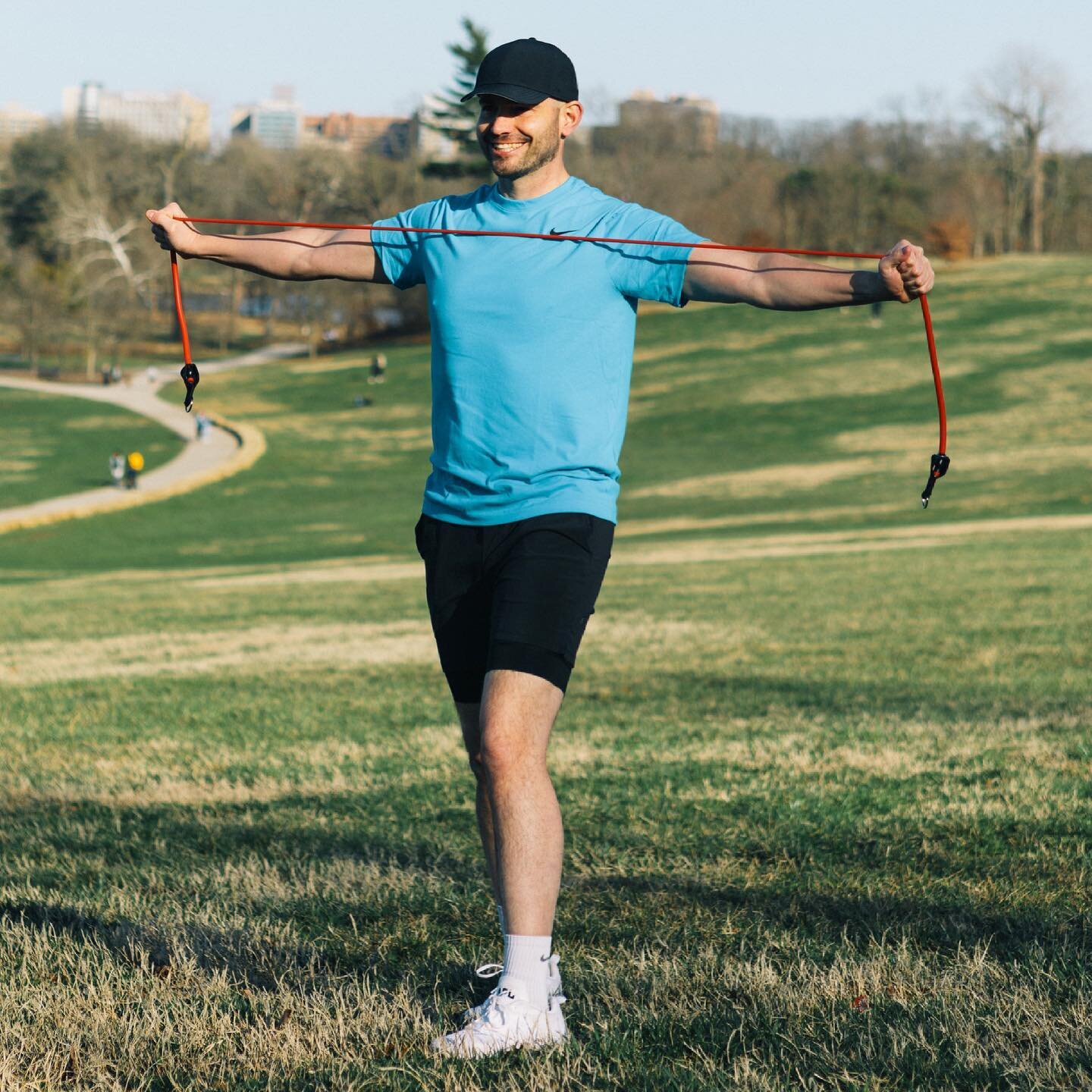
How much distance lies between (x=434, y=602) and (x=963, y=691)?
6.16 metres

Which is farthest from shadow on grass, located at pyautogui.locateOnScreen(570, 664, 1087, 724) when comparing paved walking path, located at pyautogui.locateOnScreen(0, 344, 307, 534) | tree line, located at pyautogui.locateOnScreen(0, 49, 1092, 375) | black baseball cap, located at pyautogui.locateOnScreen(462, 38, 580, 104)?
tree line, located at pyautogui.locateOnScreen(0, 49, 1092, 375)

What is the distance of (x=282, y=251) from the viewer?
4.10 meters

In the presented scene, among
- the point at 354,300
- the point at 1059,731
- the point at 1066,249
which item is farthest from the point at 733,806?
the point at 1066,249

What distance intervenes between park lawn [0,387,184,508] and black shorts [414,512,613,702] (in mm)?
37343

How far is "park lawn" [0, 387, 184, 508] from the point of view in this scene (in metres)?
42.7

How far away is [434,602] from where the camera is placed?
371cm

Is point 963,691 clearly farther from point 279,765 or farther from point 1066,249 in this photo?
point 1066,249

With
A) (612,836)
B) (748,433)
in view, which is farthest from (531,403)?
(748,433)

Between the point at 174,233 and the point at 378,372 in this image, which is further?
the point at 378,372

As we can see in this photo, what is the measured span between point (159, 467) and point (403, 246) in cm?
4374

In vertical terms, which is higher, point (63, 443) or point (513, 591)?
point (513, 591)

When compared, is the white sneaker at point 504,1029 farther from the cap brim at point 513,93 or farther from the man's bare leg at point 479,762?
the cap brim at point 513,93

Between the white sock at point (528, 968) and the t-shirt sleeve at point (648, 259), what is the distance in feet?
5.24

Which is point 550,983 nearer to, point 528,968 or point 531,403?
point 528,968
